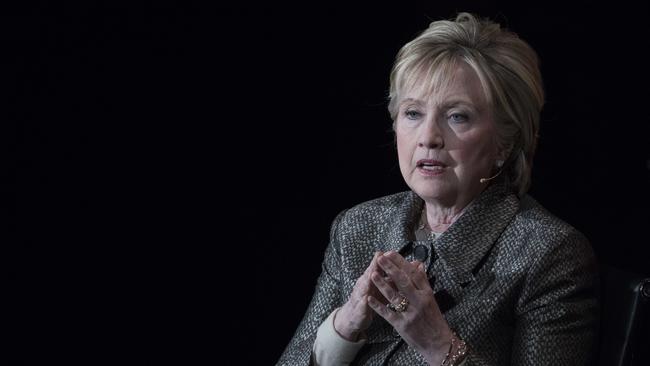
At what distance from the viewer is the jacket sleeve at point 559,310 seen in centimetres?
234

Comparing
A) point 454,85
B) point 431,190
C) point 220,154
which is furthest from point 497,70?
point 220,154

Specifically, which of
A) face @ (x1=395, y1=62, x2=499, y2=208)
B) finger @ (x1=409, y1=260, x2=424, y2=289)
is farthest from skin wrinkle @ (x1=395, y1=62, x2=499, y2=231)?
finger @ (x1=409, y1=260, x2=424, y2=289)

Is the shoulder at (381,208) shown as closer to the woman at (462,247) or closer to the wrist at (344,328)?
the woman at (462,247)

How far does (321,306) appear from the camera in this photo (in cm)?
273

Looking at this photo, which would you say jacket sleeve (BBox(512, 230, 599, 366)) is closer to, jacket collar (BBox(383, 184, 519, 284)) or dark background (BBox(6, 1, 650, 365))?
jacket collar (BBox(383, 184, 519, 284))

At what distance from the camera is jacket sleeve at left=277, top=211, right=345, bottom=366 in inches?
105

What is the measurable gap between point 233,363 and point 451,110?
1.22 m

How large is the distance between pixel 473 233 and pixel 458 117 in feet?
0.89

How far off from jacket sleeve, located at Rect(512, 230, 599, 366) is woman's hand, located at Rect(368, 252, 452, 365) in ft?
0.59

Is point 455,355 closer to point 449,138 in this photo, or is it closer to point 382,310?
point 382,310

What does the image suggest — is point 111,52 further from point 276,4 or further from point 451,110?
point 451,110

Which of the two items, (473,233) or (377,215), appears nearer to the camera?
(473,233)

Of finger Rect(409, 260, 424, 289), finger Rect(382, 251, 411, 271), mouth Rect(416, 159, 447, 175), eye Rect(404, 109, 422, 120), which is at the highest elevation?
eye Rect(404, 109, 422, 120)

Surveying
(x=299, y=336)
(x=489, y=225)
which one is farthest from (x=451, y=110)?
(x=299, y=336)
